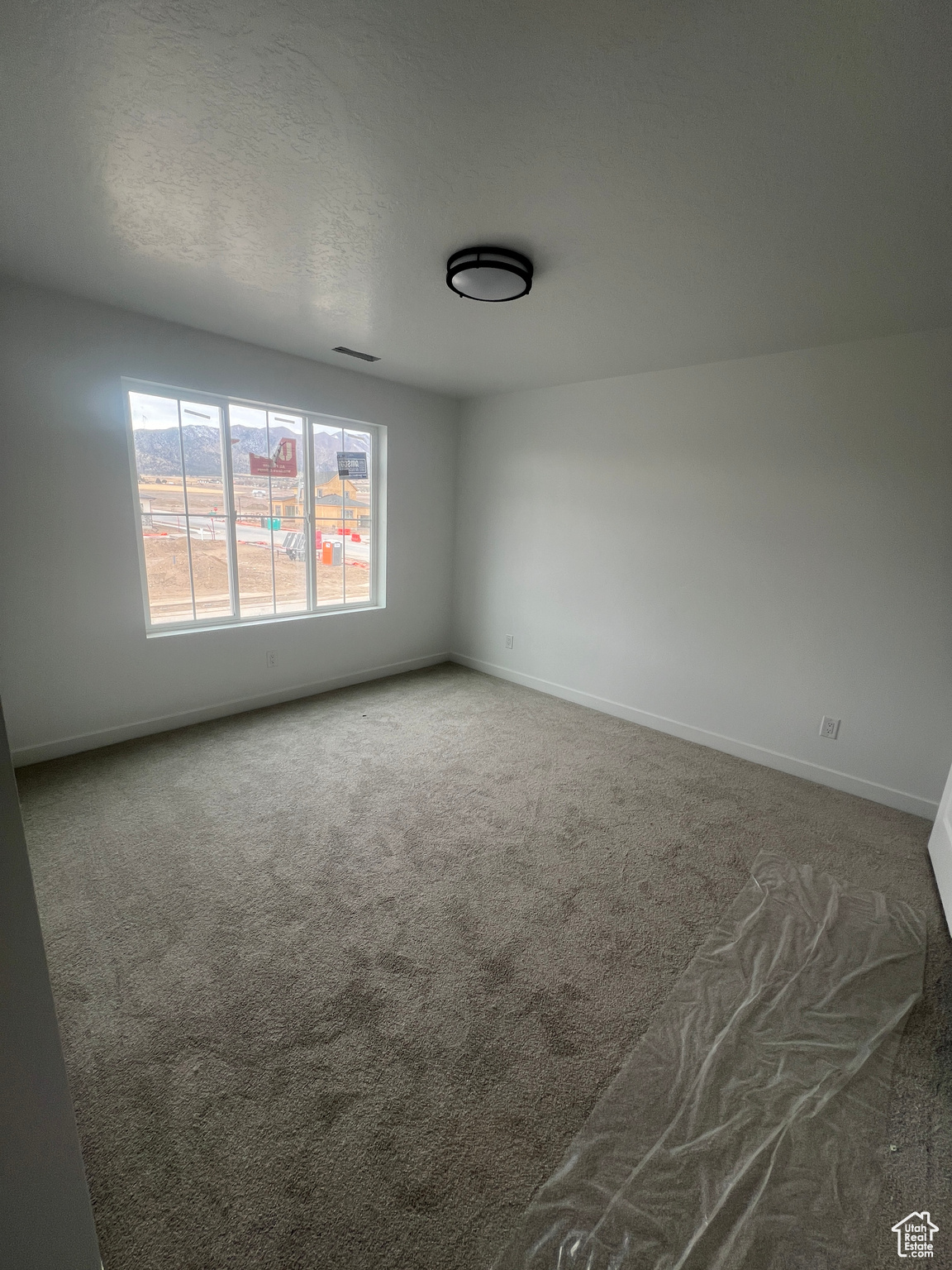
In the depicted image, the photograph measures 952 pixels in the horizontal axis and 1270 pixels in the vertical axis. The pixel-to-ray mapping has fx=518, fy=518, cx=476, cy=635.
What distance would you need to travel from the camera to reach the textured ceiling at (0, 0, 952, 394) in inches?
43.5

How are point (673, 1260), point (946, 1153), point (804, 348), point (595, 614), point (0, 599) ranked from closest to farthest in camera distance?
point (673, 1260), point (946, 1153), point (0, 599), point (804, 348), point (595, 614)

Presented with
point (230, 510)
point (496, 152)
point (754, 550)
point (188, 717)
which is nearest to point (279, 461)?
point (230, 510)

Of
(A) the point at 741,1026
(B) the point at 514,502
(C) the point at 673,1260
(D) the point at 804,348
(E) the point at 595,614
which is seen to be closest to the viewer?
(C) the point at 673,1260

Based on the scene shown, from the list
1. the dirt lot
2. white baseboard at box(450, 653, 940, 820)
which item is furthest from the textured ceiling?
white baseboard at box(450, 653, 940, 820)

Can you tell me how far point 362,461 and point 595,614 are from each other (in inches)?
89.0

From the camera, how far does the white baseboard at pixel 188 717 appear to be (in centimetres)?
296

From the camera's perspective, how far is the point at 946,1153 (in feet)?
4.28

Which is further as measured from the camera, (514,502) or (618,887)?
(514,502)

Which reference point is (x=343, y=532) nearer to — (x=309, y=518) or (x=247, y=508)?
(x=309, y=518)

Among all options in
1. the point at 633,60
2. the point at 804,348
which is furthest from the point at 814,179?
the point at 804,348

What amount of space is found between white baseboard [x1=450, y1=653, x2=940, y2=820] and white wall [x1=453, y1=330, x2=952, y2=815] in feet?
0.04

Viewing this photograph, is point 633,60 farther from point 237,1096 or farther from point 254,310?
point 237,1096

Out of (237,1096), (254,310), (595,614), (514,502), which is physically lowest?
(237,1096)

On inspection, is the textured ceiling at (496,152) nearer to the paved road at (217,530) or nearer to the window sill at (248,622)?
the paved road at (217,530)
